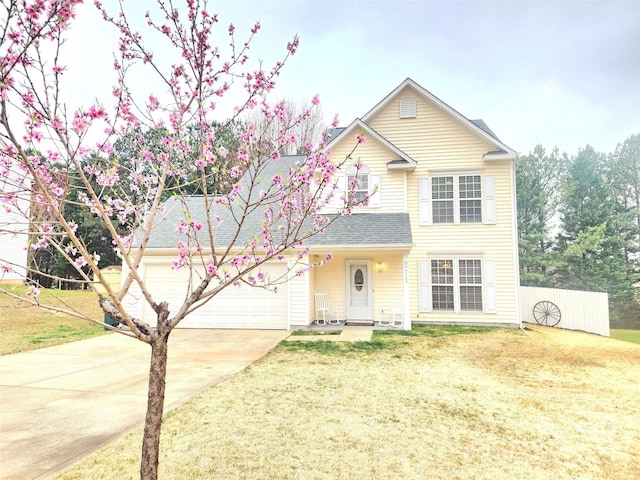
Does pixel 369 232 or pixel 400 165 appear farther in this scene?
pixel 400 165

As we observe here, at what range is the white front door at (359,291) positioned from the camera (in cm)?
1223

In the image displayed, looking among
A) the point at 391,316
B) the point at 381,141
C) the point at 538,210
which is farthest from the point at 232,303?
the point at 538,210

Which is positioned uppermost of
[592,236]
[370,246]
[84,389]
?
[592,236]

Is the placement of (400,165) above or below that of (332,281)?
above

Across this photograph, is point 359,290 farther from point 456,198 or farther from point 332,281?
point 456,198

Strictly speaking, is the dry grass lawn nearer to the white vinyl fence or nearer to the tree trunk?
the tree trunk

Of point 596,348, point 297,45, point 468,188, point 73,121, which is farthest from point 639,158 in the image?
point 73,121

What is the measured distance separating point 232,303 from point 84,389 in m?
6.17

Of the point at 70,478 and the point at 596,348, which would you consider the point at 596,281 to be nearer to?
the point at 596,348

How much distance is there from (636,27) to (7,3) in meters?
36.0

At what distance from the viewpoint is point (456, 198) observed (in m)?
12.5

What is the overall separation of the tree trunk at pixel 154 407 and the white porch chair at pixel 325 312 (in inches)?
384

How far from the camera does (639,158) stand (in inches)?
1042

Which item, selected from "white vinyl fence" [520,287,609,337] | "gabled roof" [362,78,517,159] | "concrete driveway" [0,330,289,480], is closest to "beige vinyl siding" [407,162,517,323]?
"gabled roof" [362,78,517,159]
